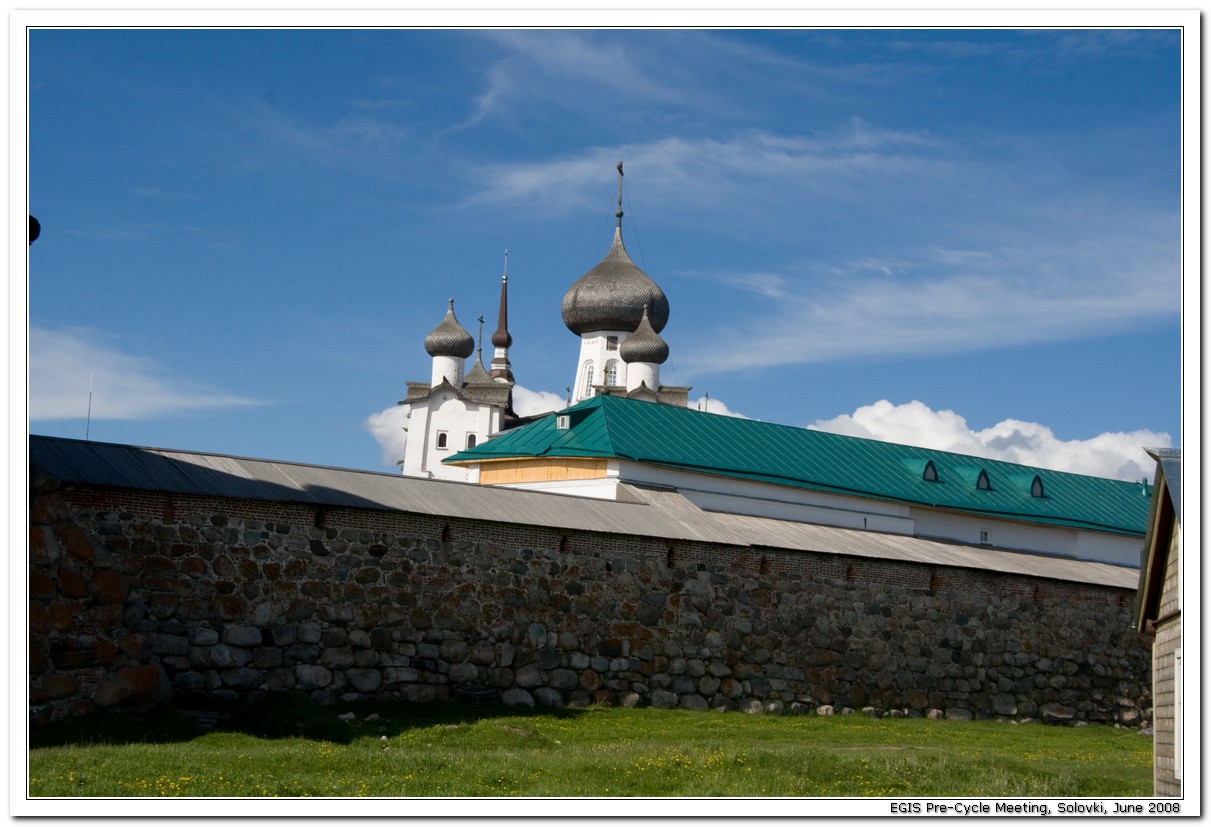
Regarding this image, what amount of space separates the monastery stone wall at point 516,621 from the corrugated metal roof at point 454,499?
0.20 meters

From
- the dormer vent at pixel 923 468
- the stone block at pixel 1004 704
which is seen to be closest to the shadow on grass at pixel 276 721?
the stone block at pixel 1004 704

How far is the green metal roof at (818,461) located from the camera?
2936 cm

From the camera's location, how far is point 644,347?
202ft

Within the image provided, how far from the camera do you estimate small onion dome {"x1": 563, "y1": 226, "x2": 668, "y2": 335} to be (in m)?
63.4

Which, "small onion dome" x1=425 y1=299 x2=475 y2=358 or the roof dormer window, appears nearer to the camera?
the roof dormer window

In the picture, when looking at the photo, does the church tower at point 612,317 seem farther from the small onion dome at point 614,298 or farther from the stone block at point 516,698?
the stone block at point 516,698

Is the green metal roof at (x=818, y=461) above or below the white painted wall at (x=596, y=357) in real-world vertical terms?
below

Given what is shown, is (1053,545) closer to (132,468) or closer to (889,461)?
(889,461)

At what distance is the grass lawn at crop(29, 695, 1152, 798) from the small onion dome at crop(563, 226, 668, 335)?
45811 mm

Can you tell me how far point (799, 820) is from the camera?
32.5ft

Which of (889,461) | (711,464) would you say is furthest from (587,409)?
(889,461)

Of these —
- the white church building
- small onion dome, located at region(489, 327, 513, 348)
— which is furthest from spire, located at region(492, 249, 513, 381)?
the white church building

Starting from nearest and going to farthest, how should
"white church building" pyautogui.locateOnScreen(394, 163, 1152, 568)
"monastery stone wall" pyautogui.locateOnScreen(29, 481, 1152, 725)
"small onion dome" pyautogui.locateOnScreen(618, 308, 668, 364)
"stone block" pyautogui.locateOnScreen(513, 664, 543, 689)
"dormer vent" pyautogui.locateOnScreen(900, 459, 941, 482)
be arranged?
"monastery stone wall" pyautogui.locateOnScreen(29, 481, 1152, 725)
"stone block" pyautogui.locateOnScreen(513, 664, 543, 689)
"white church building" pyautogui.locateOnScreen(394, 163, 1152, 568)
"dormer vent" pyautogui.locateOnScreen(900, 459, 941, 482)
"small onion dome" pyautogui.locateOnScreen(618, 308, 668, 364)

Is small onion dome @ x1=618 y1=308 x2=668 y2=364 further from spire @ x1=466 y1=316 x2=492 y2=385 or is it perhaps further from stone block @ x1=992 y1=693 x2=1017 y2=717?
stone block @ x1=992 y1=693 x2=1017 y2=717
